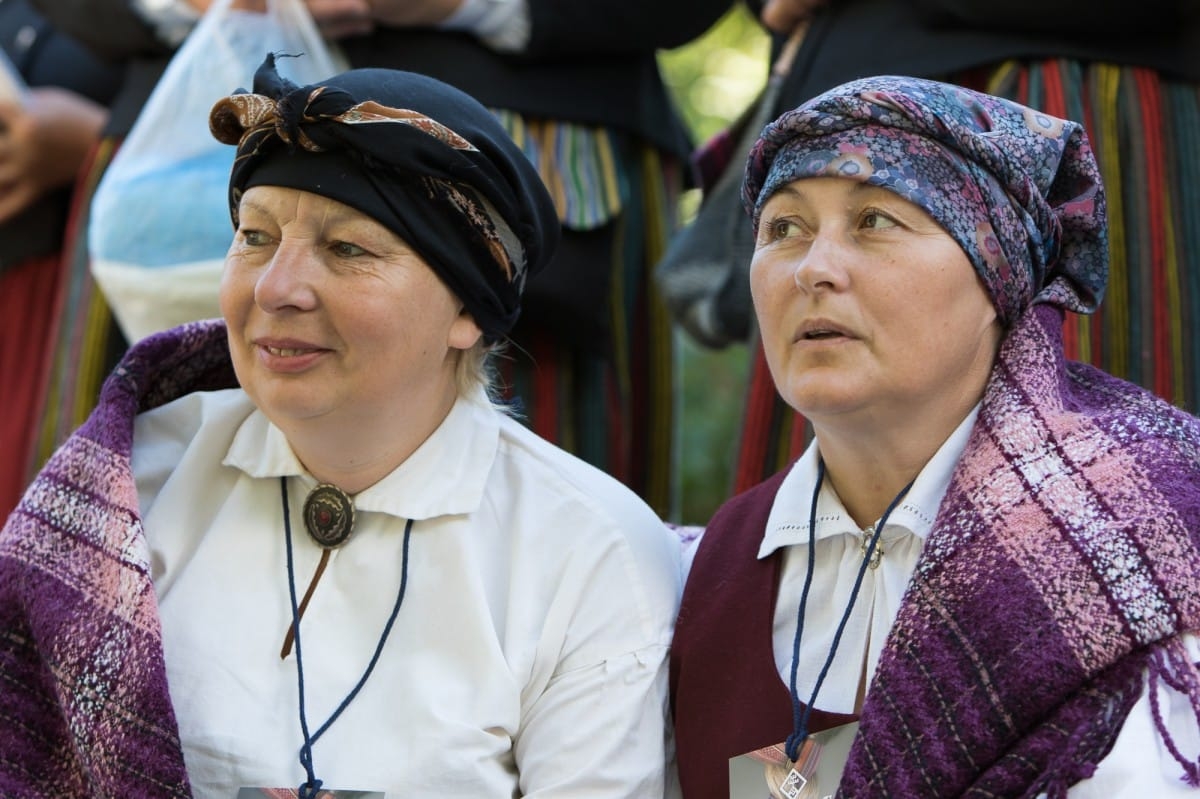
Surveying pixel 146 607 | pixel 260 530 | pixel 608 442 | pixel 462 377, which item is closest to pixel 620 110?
pixel 608 442

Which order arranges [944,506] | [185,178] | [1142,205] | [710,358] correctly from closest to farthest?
[944,506] → [1142,205] → [185,178] → [710,358]

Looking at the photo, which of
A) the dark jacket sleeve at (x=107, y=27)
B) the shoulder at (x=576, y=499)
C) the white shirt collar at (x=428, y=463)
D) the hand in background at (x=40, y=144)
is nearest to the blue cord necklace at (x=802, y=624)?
the shoulder at (x=576, y=499)

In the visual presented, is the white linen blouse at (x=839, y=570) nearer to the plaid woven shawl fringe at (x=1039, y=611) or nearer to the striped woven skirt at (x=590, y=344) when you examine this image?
the plaid woven shawl fringe at (x=1039, y=611)

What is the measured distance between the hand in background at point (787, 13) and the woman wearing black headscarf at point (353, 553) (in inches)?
34.7

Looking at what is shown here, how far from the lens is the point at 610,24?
2908mm

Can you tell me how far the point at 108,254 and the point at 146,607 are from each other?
93cm

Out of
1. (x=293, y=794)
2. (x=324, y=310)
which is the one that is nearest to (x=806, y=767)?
(x=293, y=794)

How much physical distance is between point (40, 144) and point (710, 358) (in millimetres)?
2165

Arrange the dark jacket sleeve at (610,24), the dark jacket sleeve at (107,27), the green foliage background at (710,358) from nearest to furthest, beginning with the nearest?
the dark jacket sleeve at (610,24) < the dark jacket sleeve at (107,27) < the green foliage background at (710,358)

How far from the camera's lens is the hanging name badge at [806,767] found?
6.14ft

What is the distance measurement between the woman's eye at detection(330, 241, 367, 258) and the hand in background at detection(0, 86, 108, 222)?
1.52 metres

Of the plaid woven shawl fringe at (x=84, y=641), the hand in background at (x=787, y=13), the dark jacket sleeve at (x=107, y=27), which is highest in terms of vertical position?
the hand in background at (x=787, y=13)

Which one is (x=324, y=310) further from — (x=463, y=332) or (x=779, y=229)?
(x=779, y=229)

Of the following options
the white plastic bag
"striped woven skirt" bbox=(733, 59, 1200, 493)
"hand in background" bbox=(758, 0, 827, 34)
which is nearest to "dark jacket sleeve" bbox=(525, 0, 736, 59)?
"hand in background" bbox=(758, 0, 827, 34)
